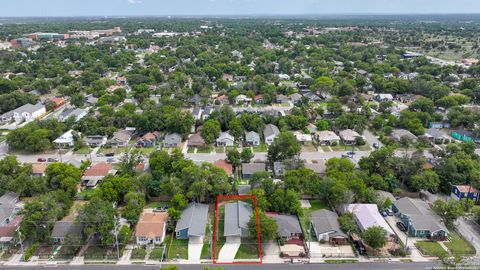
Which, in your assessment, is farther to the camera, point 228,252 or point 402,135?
point 402,135

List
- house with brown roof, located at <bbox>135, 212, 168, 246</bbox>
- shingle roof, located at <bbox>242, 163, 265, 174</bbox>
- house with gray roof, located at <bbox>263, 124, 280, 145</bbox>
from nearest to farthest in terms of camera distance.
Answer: house with brown roof, located at <bbox>135, 212, 168, 246</bbox> → shingle roof, located at <bbox>242, 163, 265, 174</bbox> → house with gray roof, located at <bbox>263, 124, 280, 145</bbox>

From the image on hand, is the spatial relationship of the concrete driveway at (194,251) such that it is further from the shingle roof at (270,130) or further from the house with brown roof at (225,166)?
the shingle roof at (270,130)

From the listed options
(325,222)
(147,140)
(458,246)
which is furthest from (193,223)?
(147,140)

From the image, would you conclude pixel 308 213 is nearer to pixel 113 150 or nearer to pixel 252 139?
pixel 252 139

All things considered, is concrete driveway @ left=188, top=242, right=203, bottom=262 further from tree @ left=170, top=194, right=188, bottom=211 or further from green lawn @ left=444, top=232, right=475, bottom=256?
green lawn @ left=444, top=232, right=475, bottom=256

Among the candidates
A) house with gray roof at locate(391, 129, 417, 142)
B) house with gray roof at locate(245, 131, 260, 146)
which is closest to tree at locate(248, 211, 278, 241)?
house with gray roof at locate(245, 131, 260, 146)
